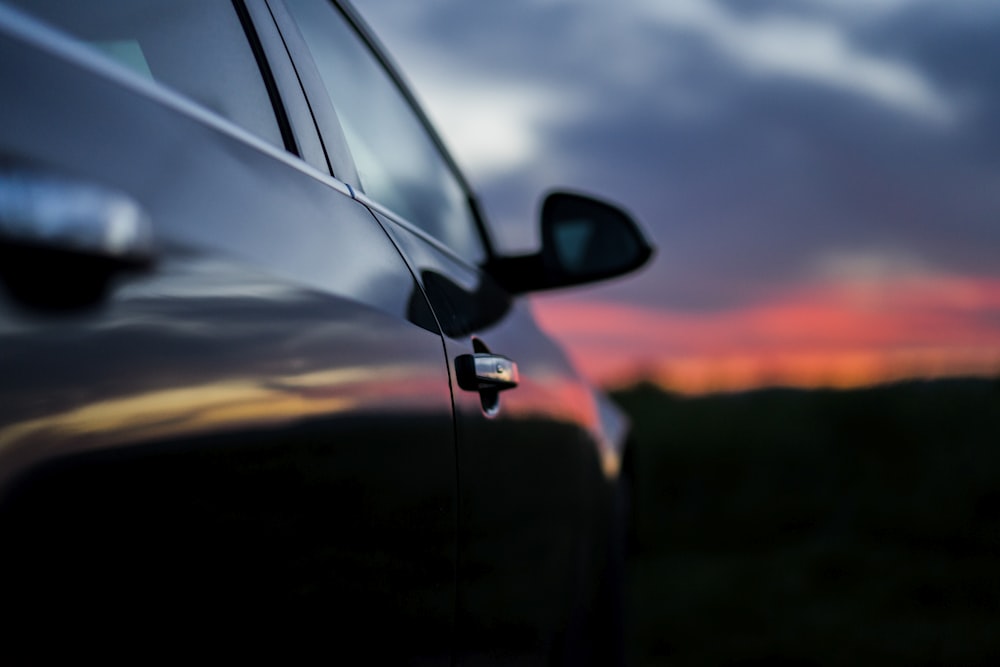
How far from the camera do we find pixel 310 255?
130 centimetres

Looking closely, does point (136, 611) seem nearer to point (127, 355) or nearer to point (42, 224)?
point (127, 355)

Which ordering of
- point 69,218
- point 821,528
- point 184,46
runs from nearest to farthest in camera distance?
point 69,218
point 184,46
point 821,528

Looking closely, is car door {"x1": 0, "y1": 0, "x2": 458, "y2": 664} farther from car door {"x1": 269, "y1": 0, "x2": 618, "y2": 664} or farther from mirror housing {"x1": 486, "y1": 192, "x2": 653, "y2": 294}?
mirror housing {"x1": 486, "y1": 192, "x2": 653, "y2": 294}

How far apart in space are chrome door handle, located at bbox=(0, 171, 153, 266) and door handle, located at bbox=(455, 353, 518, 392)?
2.92 feet

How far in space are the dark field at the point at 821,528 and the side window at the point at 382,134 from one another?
2.53 meters

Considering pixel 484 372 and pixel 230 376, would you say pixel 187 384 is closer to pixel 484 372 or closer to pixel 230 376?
pixel 230 376

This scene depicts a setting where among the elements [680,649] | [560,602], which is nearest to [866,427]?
[680,649]

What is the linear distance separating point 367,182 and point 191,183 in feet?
3.17

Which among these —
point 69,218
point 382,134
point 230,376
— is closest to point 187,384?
point 230,376

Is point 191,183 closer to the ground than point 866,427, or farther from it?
farther from it

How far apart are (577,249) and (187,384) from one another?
7.61 feet

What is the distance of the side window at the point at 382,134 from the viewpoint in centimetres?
211

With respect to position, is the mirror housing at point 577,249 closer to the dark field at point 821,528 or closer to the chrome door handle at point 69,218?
the dark field at point 821,528

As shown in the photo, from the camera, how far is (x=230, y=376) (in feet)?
3.42
